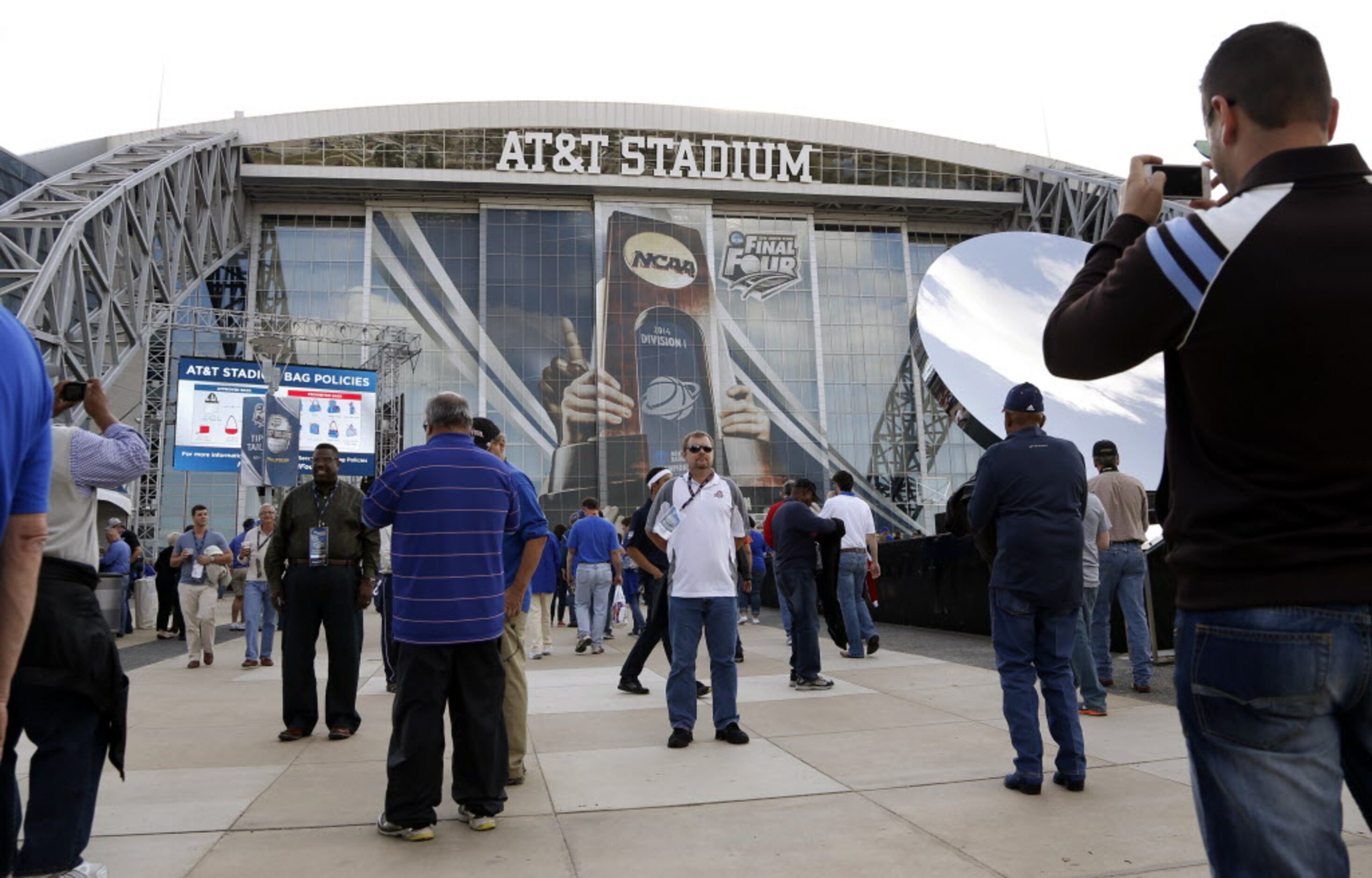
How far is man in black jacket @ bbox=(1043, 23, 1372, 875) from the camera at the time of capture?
158cm

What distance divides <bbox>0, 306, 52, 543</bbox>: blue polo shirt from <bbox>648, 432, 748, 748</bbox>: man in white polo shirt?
4362mm

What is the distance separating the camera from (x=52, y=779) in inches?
131

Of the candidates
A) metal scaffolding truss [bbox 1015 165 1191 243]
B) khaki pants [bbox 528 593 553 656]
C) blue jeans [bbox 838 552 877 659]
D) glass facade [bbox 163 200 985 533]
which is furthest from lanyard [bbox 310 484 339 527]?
metal scaffolding truss [bbox 1015 165 1191 243]

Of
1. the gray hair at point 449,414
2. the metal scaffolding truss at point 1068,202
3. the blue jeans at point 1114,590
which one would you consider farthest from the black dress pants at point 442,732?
the metal scaffolding truss at point 1068,202

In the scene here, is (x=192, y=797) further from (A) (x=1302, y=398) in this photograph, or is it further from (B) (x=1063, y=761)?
(A) (x=1302, y=398)

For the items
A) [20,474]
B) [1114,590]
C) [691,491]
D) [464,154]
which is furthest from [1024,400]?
[464,154]

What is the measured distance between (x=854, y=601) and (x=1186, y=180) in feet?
28.7

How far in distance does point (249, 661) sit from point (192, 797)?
6.87m

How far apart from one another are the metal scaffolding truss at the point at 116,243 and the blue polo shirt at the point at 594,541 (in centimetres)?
1612

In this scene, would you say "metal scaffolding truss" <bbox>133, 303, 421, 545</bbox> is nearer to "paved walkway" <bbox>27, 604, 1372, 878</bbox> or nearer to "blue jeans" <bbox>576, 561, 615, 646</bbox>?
"blue jeans" <bbox>576, 561, 615, 646</bbox>

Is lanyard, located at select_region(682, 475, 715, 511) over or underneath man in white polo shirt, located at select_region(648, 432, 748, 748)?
over

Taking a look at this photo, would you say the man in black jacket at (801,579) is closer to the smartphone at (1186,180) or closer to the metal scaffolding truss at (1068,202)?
the smartphone at (1186,180)

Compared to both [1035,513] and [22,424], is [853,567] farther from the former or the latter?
[22,424]

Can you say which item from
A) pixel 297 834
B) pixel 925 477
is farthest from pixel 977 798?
pixel 925 477
